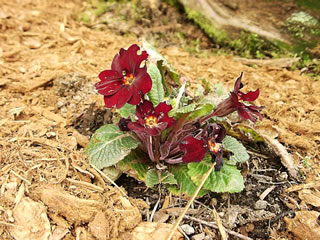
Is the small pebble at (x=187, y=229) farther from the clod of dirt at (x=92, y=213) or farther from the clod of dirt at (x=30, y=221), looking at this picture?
the clod of dirt at (x=30, y=221)

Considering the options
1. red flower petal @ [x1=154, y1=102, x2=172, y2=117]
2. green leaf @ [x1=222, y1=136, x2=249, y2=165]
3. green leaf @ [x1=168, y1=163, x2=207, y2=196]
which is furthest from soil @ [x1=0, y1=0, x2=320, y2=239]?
red flower petal @ [x1=154, y1=102, x2=172, y2=117]

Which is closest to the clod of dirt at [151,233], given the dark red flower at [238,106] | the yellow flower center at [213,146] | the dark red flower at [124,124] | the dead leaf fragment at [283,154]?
the yellow flower center at [213,146]

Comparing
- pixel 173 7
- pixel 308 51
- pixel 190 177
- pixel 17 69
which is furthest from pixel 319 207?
pixel 173 7

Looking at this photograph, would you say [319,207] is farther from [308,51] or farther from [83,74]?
[83,74]

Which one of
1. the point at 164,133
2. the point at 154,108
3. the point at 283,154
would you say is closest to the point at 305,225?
the point at 283,154

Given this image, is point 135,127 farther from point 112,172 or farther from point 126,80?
point 112,172

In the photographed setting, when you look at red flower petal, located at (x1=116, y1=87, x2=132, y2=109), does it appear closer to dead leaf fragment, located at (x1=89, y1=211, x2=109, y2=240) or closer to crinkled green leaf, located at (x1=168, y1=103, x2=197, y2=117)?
crinkled green leaf, located at (x1=168, y1=103, x2=197, y2=117)

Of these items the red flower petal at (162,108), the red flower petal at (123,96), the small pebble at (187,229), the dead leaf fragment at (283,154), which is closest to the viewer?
the red flower petal at (123,96)
